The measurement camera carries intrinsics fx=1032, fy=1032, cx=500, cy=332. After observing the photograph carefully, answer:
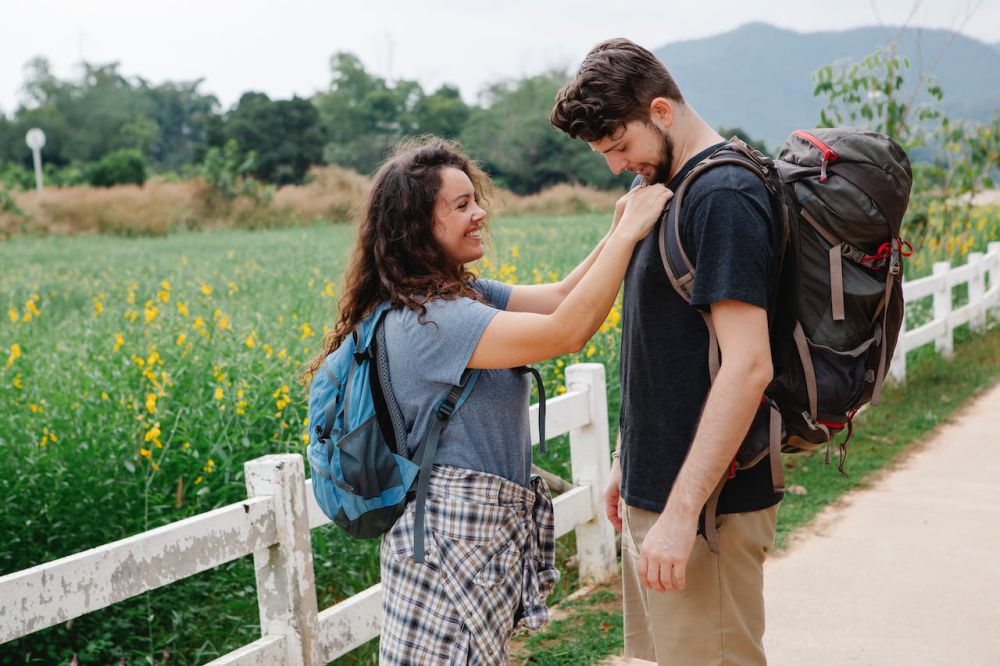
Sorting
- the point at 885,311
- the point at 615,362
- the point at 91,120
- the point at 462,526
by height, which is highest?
the point at 91,120

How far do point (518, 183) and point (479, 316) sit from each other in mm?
59473

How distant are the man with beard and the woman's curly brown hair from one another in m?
0.36

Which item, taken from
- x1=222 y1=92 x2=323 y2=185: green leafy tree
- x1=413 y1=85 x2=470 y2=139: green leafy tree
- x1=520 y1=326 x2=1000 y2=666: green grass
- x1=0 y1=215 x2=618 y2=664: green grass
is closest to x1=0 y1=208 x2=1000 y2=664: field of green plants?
x1=0 y1=215 x2=618 y2=664: green grass

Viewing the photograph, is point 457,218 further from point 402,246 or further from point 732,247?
point 732,247

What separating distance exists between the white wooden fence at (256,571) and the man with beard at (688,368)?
1.26 meters

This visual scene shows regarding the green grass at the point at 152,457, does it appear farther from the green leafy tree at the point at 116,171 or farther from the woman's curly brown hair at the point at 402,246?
the green leafy tree at the point at 116,171

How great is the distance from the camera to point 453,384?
90.6 inches

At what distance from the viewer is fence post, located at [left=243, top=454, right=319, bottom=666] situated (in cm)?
320

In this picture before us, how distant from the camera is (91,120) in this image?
7050 centimetres

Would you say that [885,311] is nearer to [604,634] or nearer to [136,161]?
[604,634]

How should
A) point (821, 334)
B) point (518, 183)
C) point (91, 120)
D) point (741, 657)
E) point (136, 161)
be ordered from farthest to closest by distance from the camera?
point (91, 120)
point (518, 183)
point (136, 161)
point (741, 657)
point (821, 334)

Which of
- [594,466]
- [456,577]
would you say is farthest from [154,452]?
[456,577]

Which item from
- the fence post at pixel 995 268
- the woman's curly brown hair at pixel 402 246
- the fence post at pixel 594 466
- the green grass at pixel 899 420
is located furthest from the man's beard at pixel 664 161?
the fence post at pixel 995 268

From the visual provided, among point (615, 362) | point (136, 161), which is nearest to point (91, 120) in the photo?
point (136, 161)
